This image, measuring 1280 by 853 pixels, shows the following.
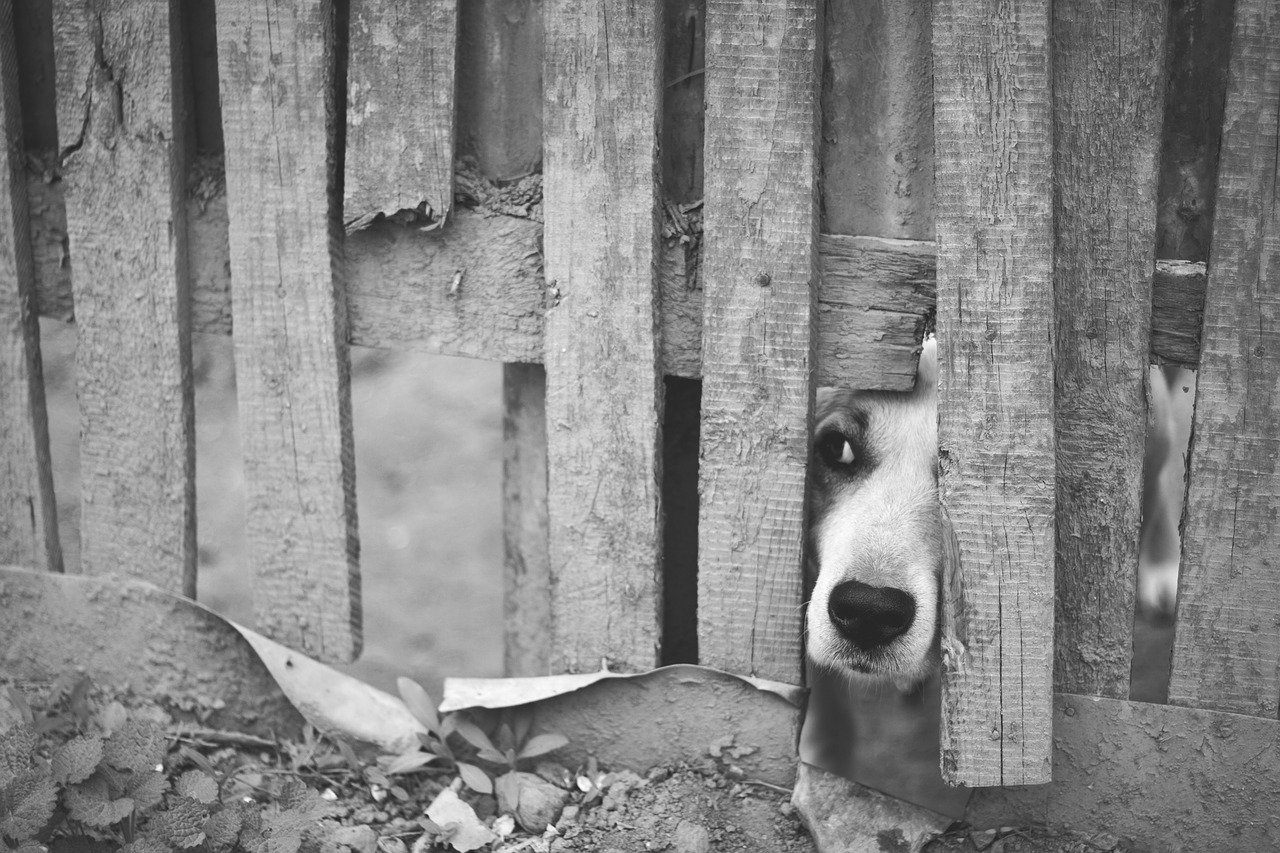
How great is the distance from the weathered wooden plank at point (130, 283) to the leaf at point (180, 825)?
2.32 feet

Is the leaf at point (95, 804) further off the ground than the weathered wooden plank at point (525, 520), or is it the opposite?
the weathered wooden plank at point (525, 520)

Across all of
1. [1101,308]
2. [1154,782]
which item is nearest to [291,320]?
[1101,308]

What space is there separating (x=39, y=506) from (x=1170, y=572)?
11.3 ft

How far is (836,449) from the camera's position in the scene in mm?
2754

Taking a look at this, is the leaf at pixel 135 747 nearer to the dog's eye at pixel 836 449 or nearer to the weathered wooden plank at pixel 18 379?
the weathered wooden plank at pixel 18 379

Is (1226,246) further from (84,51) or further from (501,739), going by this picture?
(84,51)

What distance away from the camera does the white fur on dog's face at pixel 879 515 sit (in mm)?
2391

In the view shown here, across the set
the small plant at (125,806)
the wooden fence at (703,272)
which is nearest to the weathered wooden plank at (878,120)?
the wooden fence at (703,272)

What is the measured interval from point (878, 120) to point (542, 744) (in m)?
1.59

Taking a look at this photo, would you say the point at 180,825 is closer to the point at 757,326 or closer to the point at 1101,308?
the point at 757,326

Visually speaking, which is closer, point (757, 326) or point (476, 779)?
point (757, 326)

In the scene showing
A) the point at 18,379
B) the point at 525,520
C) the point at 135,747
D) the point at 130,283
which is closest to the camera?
the point at 135,747

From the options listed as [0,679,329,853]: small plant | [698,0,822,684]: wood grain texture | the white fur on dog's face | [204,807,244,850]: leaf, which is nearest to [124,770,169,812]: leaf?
[0,679,329,853]: small plant

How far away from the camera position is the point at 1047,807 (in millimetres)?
2330
